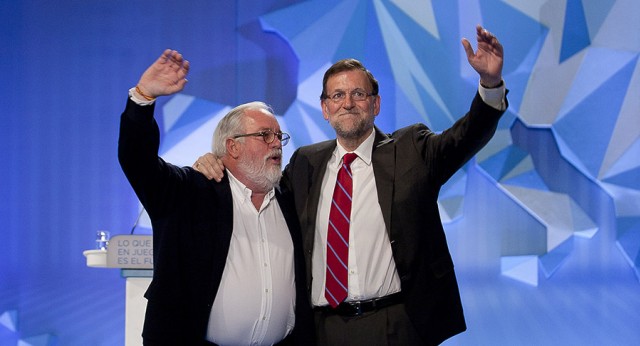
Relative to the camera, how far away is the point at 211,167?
2.10 m

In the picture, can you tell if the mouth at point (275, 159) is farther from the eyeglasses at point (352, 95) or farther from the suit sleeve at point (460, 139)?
the suit sleeve at point (460, 139)

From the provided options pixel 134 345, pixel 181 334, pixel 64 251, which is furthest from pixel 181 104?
pixel 181 334

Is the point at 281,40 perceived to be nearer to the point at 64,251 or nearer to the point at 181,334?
the point at 64,251

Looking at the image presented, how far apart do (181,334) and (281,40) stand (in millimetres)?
2451

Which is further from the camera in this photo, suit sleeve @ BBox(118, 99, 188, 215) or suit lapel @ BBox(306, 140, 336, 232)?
suit lapel @ BBox(306, 140, 336, 232)

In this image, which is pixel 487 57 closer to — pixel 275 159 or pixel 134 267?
pixel 275 159

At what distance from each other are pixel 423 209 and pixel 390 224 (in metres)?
0.11

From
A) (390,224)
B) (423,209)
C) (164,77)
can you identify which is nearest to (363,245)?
(390,224)

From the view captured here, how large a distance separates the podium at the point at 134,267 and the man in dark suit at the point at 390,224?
63 centimetres

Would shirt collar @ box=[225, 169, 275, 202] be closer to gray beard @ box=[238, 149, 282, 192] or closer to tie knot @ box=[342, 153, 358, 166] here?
gray beard @ box=[238, 149, 282, 192]

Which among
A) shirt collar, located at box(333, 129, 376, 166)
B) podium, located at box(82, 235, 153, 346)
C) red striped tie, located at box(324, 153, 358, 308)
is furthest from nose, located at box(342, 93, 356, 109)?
podium, located at box(82, 235, 153, 346)

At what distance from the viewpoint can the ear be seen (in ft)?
7.09

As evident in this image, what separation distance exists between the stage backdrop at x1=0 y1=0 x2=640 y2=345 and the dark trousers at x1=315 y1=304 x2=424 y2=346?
1.86 m

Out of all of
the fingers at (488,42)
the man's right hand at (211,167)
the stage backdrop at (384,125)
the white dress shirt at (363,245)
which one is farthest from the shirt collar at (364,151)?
the stage backdrop at (384,125)
